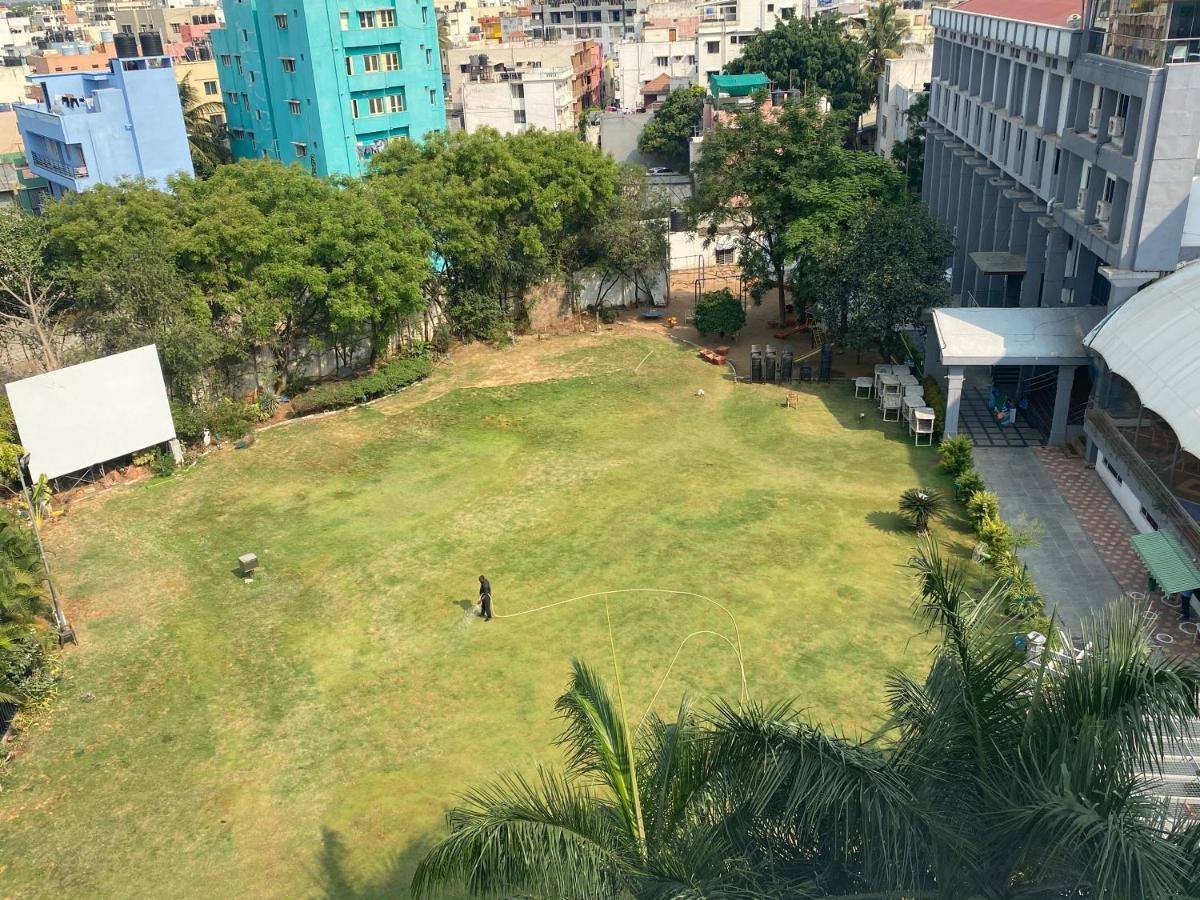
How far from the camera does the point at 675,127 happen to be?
2606 inches

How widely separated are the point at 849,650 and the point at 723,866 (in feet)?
35.3

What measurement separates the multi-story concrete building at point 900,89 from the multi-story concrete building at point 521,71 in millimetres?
21844

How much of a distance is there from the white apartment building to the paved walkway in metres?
48.3

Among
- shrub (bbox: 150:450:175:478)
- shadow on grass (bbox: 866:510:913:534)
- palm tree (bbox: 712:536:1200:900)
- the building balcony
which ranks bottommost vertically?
shadow on grass (bbox: 866:510:913:534)

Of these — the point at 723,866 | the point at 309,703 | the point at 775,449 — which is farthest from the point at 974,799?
the point at 775,449

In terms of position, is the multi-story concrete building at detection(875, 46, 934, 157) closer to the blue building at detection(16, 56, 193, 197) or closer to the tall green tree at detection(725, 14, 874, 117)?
the tall green tree at detection(725, 14, 874, 117)

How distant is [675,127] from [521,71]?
15851 mm

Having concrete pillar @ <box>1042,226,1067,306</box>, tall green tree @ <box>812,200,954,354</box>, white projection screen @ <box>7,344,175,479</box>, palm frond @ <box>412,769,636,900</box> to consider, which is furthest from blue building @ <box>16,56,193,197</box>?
palm frond @ <box>412,769,636,900</box>

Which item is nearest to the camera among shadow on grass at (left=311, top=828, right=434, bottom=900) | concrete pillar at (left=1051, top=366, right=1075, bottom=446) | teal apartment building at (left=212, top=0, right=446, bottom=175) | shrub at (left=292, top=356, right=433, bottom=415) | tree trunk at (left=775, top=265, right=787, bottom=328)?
shadow on grass at (left=311, top=828, right=434, bottom=900)

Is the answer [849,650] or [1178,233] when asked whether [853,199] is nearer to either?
[1178,233]

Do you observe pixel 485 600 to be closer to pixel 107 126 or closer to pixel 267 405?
pixel 267 405

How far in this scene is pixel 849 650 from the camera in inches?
721


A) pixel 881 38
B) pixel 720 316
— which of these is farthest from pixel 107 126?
pixel 881 38

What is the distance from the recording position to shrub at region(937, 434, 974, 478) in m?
24.3
